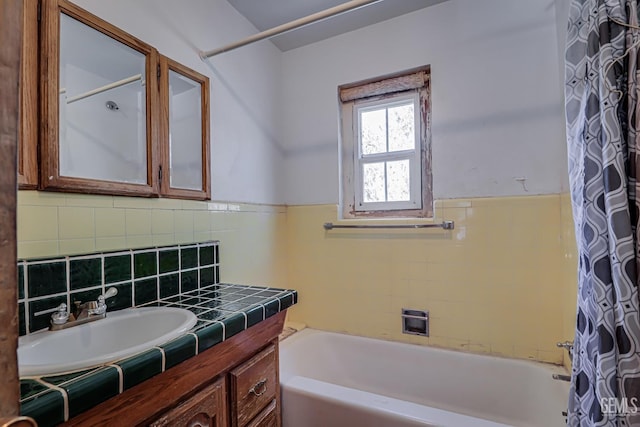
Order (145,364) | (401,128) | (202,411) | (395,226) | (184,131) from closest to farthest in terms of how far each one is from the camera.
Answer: (145,364), (202,411), (184,131), (395,226), (401,128)

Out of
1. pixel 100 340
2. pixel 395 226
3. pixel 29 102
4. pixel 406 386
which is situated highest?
pixel 29 102

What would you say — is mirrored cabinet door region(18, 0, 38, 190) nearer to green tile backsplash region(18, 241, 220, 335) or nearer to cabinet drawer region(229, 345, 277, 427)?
green tile backsplash region(18, 241, 220, 335)

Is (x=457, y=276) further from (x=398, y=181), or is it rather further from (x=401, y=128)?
(x=401, y=128)

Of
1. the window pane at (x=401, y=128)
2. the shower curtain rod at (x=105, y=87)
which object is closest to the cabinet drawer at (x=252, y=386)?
the shower curtain rod at (x=105, y=87)

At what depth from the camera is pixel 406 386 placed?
1.82 meters

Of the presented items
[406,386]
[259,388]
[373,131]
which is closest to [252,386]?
[259,388]

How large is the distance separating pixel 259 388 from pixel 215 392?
243mm

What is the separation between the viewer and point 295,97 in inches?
89.1

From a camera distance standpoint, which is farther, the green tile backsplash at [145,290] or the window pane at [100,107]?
the green tile backsplash at [145,290]

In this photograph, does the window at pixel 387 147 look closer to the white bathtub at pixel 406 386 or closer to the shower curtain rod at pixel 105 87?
the white bathtub at pixel 406 386

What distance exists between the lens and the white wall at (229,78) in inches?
52.3

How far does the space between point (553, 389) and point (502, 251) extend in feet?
2.17

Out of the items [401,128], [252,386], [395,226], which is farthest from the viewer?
[401,128]

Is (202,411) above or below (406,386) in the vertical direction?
above
